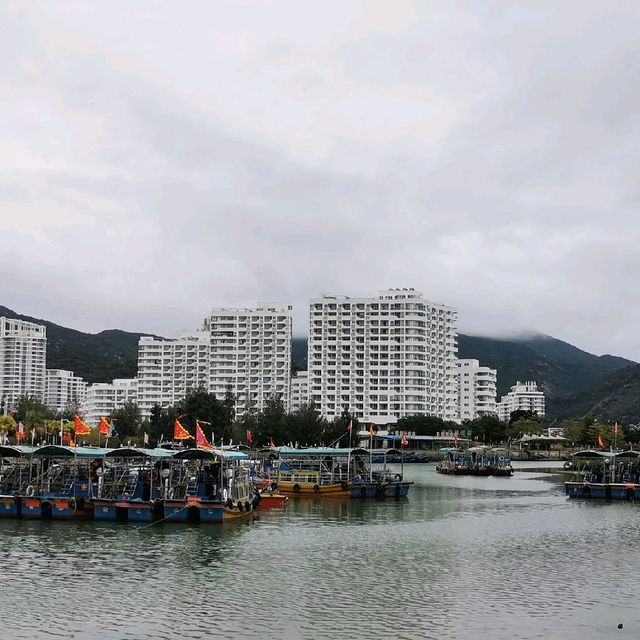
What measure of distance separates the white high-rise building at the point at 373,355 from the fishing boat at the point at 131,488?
13994cm

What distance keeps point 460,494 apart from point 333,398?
397 feet

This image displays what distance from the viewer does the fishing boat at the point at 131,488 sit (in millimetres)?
43938

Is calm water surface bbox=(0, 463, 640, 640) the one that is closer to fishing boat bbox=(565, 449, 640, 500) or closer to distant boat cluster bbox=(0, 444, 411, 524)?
distant boat cluster bbox=(0, 444, 411, 524)

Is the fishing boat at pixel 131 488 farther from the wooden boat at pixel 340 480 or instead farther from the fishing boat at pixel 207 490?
the wooden boat at pixel 340 480

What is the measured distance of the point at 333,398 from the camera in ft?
633

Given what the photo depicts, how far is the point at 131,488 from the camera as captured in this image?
47.7 metres

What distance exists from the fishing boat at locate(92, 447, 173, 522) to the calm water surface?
49.4 inches

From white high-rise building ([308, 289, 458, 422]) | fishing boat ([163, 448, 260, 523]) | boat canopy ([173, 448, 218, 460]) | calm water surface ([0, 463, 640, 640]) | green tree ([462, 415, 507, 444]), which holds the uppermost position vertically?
white high-rise building ([308, 289, 458, 422])

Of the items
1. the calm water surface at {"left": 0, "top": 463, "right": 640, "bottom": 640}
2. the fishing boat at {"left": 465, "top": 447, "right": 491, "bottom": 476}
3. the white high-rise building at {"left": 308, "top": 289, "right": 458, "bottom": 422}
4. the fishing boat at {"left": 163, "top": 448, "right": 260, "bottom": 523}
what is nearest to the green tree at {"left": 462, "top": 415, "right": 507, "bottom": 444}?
the white high-rise building at {"left": 308, "top": 289, "right": 458, "bottom": 422}

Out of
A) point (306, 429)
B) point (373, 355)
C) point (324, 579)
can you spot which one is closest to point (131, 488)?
point (324, 579)

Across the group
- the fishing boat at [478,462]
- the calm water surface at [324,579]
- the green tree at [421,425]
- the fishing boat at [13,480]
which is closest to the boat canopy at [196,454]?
the calm water surface at [324,579]

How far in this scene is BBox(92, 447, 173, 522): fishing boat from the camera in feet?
144

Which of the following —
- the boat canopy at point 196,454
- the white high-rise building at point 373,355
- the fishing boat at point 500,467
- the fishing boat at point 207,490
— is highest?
the white high-rise building at point 373,355

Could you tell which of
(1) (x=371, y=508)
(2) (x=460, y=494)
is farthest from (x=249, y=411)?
(1) (x=371, y=508)
